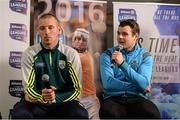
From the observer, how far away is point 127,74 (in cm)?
246

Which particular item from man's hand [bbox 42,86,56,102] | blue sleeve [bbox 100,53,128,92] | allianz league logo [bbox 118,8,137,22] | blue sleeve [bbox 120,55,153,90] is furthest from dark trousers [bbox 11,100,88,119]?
allianz league logo [bbox 118,8,137,22]

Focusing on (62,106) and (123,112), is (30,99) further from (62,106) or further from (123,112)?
(123,112)

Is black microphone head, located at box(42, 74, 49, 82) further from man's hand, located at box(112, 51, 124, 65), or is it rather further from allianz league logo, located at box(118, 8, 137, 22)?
allianz league logo, located at box(118, 8, 137, 22)

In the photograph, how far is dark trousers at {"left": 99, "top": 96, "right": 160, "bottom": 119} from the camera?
2.34m

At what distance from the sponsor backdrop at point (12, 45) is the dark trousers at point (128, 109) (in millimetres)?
812

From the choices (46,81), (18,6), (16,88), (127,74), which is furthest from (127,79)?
(18,6)

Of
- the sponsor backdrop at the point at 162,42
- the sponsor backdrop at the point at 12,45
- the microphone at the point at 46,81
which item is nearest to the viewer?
the microphone at the point at 46,81

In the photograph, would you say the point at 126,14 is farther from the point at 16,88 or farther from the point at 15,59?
the point at 16,88

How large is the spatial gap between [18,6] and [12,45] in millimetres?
327

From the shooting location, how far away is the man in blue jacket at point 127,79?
2381 millimetres

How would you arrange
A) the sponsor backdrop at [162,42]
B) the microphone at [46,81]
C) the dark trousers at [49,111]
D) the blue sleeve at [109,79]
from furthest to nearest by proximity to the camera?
the sponsor backdrop at [162,42] < the blue sleeve at [109,79] < the microphone at [46,81] < the dark trousers at [49,111]

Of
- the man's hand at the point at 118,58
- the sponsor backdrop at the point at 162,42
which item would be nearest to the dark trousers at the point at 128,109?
the man's hand at the point at 118,58

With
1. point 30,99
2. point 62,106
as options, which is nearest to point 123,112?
point 62,106

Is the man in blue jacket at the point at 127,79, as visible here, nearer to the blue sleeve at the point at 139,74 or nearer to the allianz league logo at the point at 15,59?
the blue sleeve at the point at 139,74
